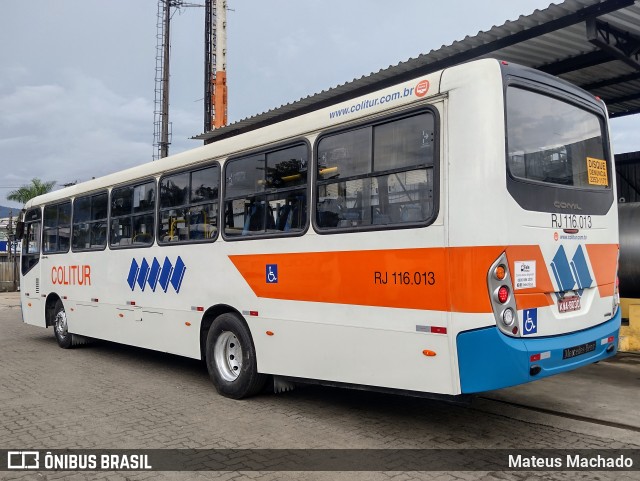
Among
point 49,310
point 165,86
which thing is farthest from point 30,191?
point 49,310

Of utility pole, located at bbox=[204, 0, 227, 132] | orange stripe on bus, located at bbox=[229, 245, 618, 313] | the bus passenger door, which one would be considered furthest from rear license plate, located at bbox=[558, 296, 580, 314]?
utility pole, located at bbox=[204, 0, 227, 132]

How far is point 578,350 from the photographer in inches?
198

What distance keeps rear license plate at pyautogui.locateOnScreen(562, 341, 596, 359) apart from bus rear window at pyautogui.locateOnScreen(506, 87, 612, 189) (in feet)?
4.71

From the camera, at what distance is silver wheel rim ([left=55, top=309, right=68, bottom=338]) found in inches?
426

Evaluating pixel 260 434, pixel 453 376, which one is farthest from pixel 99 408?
pixel 453 376

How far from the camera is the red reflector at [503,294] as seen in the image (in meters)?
4.43

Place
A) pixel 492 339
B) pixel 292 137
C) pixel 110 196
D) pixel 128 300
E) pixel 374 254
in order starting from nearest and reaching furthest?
pixel 492 339
pixel 374 254
pixel 292 137
pixel 128 300
pixel 110 196

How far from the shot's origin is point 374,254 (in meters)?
5.14

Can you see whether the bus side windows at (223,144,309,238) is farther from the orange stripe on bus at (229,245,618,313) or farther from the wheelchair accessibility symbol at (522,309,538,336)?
the wheelchair accessibility symbol at (522,309,538,336)

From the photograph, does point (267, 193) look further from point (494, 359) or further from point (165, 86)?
point (165, 86)

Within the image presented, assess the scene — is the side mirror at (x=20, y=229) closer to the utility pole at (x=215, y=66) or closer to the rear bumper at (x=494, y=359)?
the rear bumper at (x=494, y=359)

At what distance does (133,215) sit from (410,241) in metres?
5.29

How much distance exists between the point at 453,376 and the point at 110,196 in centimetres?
687

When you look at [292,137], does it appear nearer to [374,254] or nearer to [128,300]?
[374,254]
